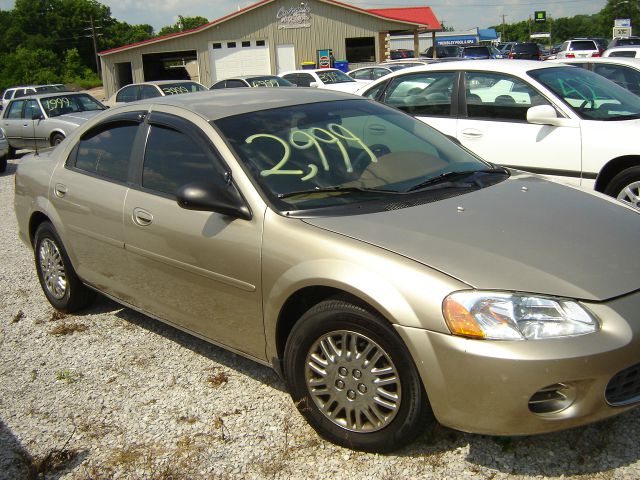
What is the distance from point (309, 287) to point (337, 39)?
124 ft

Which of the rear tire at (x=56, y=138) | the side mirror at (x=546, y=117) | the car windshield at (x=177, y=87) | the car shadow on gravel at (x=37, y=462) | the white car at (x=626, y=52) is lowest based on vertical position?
the car shadow on gravel at (x=37, y=462)

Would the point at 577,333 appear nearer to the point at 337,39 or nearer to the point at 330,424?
the point at 330,424

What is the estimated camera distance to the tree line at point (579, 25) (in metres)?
89.5

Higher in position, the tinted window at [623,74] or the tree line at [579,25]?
the tree line at [579,25]

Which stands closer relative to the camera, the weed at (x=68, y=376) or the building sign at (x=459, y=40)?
the weed at (x=68, y=376)

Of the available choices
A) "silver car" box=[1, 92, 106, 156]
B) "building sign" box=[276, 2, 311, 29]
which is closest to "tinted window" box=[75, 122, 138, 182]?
"silver car" box=[1, 92, 106, 156]

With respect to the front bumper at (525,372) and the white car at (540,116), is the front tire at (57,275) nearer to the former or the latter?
the front bumper at (525,372)

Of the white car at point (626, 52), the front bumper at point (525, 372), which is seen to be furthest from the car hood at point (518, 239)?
the white car at point (626, 52)

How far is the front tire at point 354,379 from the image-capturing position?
2770 mm

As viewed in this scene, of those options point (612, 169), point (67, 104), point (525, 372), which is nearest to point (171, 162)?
point (525, 372)

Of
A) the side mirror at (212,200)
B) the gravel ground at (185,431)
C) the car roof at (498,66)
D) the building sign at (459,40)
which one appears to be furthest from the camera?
the building sign at (459,40)

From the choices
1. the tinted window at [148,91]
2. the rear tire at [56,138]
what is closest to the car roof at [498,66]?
the rear tire at [56,138]

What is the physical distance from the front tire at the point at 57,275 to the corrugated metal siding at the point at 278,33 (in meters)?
34.9

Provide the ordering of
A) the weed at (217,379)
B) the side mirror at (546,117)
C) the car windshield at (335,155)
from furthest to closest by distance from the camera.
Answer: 1. the side mirror at (546,117)
2. the weed at (217,379)
3. the car windshield at (335,155)
